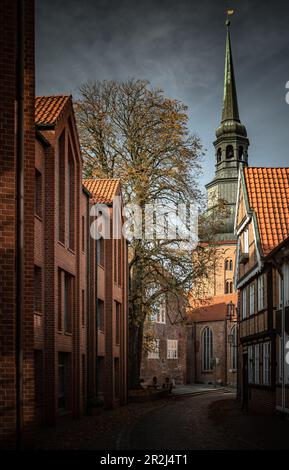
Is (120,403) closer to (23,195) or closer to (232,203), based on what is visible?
(23,195)

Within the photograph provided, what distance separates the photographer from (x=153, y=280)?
38656mm

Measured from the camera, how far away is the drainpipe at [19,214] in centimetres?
1384

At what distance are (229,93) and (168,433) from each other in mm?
60353

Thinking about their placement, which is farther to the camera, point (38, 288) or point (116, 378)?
point (116, 378)

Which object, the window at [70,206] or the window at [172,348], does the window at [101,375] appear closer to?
the window at [70,206]

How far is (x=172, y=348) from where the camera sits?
71.1 metres

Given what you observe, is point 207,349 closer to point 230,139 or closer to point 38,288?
point 230,139

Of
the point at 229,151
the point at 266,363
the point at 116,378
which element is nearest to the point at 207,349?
the point at 229,151

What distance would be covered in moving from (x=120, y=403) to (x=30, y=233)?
23239 millimetres

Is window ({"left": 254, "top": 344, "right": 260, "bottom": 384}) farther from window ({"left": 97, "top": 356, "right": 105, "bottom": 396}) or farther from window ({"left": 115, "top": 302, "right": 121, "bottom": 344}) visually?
window ({"left": 115, "top": 302, "right": 121, "bottom": 344})

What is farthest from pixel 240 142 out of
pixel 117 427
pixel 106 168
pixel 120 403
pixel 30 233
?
pixel 30 233

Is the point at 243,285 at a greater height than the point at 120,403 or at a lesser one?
greater

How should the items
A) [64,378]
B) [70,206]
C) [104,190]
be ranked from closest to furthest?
[64,378], [70,206], [104,190]

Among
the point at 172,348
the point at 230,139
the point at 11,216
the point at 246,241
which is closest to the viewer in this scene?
the point at 11,216
